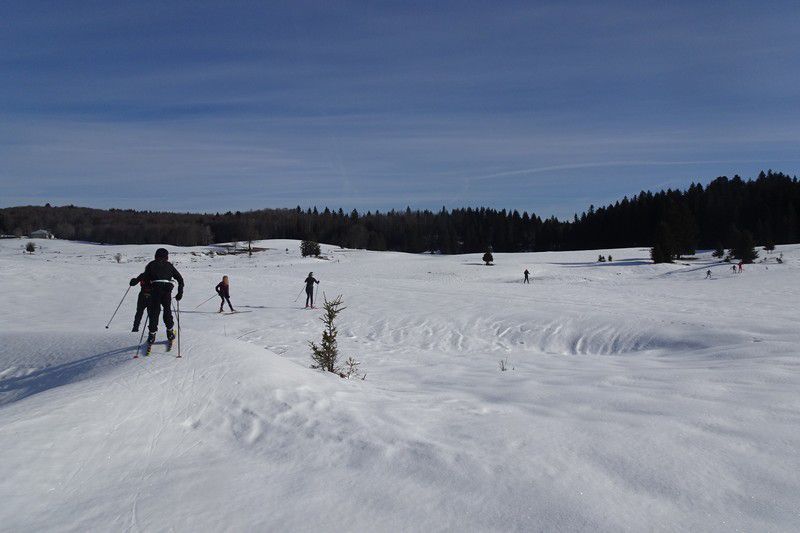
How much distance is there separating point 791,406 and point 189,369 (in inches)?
290

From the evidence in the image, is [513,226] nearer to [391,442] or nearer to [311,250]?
[311,250]

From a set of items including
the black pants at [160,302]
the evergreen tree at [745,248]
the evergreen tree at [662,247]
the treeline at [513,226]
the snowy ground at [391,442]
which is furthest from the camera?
the treeline at [513,226]

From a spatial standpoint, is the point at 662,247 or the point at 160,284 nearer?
the point at 160,284

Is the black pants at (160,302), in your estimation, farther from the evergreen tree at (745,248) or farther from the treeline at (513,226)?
the treeline at (513,226)

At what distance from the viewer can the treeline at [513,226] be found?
2896 inches

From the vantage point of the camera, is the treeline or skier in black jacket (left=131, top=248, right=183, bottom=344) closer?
skier in black jacket (left=131, top=248, right=183, bottom=344)

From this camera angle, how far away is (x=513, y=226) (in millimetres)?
107562

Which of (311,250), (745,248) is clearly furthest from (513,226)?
(745,248)

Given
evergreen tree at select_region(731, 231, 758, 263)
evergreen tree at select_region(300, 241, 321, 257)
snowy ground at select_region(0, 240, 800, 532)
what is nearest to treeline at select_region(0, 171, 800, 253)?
evergreen tree at select_region(731, 231, 758, 263)

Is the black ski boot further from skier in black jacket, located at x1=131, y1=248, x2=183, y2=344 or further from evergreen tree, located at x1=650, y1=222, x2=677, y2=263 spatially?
evergreen tree, located at x1=650, y1=222, x2=677, y2=263

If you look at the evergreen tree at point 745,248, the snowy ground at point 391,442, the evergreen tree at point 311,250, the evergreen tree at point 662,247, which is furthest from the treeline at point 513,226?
the snowy ground at point 391,442

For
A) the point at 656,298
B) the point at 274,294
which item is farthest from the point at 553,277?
the point at 274,294

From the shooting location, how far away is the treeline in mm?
73562

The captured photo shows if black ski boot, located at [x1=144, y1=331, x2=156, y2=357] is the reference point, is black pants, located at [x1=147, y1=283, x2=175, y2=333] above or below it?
above
